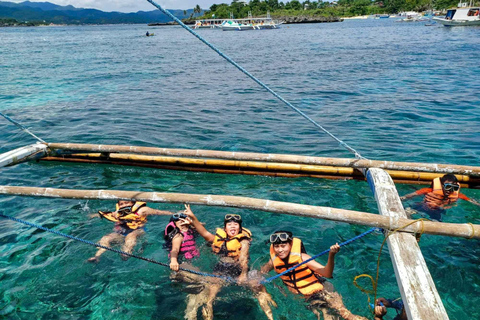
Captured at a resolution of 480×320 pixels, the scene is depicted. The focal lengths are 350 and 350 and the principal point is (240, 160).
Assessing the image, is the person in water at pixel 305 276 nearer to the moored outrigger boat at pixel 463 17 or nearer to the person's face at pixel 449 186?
the person's face at pixel 449 186

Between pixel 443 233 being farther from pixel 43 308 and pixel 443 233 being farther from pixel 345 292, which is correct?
pixel 43 308

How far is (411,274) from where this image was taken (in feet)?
12.7

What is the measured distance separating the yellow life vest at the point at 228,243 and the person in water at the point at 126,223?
1.82 meters

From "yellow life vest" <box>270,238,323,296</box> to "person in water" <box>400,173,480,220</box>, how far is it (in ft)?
11.3

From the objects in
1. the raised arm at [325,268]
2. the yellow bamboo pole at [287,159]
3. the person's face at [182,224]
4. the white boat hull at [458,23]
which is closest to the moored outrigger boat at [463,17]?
the white boat hull at [458,23]

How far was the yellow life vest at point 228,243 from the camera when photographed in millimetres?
6228

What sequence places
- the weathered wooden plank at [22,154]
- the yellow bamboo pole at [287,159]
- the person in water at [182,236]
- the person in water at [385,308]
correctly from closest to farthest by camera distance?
the person in water at [385,308]
the person in water at [182,236]
the yellow bamboo pole at [287,159]
the weathered wooden plank at [22,154]

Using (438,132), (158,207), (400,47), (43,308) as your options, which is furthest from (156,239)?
(400,47)

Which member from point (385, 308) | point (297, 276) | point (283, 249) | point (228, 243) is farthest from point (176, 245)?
point (385, 308)

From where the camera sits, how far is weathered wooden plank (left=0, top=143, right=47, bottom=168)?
25.6 ft

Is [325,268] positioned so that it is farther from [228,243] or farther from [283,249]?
[228,243]

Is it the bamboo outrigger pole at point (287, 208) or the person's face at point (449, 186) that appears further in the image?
the person's face at point (449, 186)

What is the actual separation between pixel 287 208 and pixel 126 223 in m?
3.78

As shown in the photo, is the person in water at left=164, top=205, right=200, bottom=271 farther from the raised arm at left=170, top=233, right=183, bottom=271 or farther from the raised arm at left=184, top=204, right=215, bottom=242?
the raised arm at left=184, top=204, right=215, bottom=242
